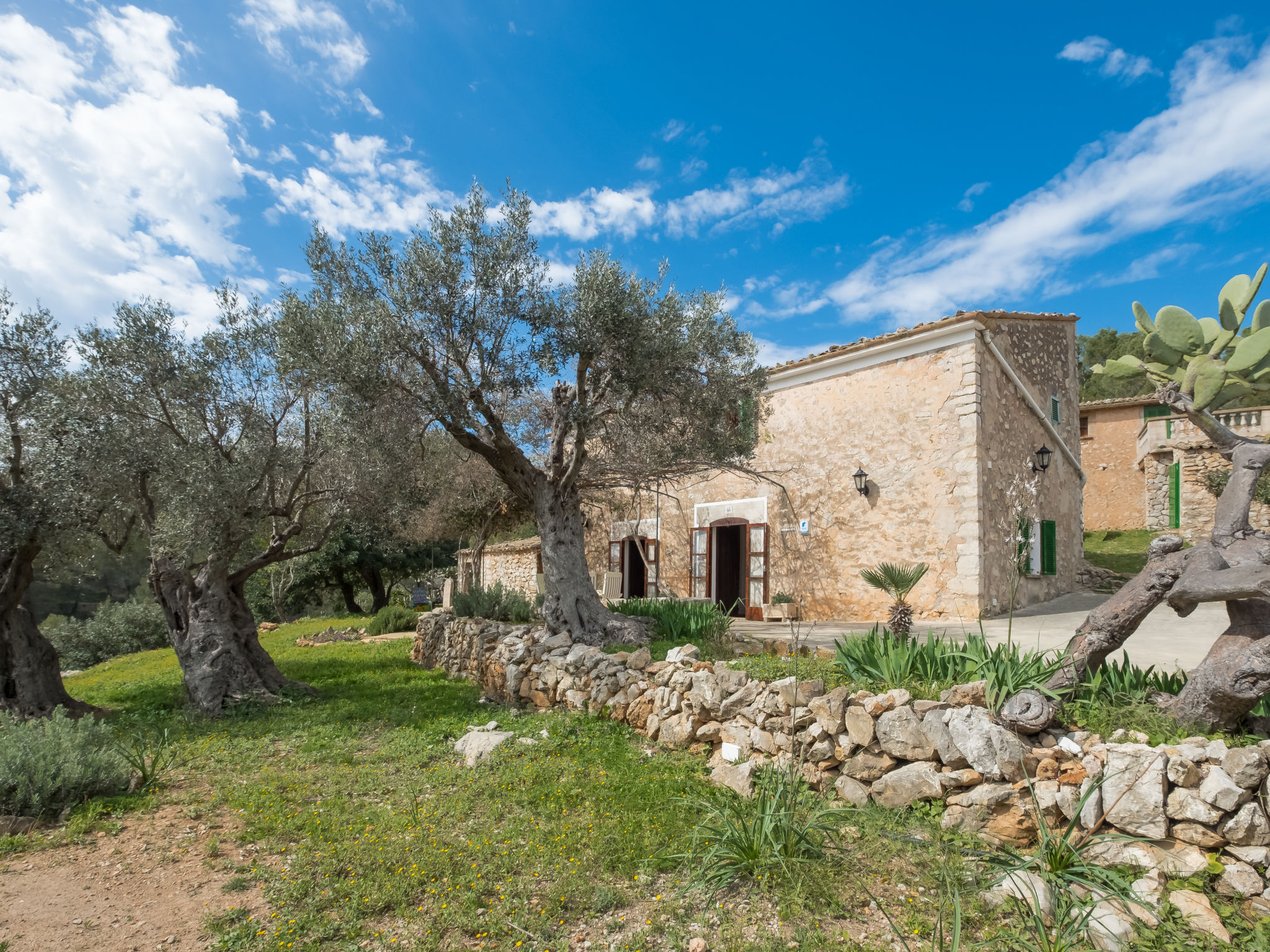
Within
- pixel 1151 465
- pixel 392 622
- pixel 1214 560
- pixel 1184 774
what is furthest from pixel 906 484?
pixel 1151 465

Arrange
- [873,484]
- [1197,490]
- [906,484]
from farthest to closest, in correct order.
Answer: [1197,490]
[873,484]
[906,484]

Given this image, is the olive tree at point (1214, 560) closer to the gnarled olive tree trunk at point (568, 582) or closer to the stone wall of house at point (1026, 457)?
the gnarled olive tree trunk at point (568, 582)

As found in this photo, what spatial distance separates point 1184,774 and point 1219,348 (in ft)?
9.02

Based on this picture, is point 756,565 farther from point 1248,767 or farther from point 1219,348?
point 1248,767

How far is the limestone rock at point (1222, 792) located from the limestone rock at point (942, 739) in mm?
1124

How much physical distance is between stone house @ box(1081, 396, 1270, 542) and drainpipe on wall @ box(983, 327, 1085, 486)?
4.62 metres

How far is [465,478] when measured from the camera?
1502 cm

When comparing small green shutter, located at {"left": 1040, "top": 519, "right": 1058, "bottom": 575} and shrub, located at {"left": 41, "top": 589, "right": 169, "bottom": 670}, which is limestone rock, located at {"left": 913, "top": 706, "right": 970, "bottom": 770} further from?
shrub, located at {"left": 41, "top": 589, "right": 169, "bottom": 670}

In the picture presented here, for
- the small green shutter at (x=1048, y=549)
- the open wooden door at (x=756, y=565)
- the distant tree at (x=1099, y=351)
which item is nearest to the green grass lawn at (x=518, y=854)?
the open wooden door at (x=756, y=565)

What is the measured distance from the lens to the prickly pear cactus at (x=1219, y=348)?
13.8 ft

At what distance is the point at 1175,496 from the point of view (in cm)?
1856

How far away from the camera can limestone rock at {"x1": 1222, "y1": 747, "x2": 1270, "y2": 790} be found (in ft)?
11.0

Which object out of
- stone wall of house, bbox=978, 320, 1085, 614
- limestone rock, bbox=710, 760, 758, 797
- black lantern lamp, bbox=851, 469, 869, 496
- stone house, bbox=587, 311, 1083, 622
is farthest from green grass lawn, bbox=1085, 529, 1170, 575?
limestone rock, bbox=710, 760, 758, 797

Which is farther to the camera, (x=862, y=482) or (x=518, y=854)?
(x=862, y=482)
